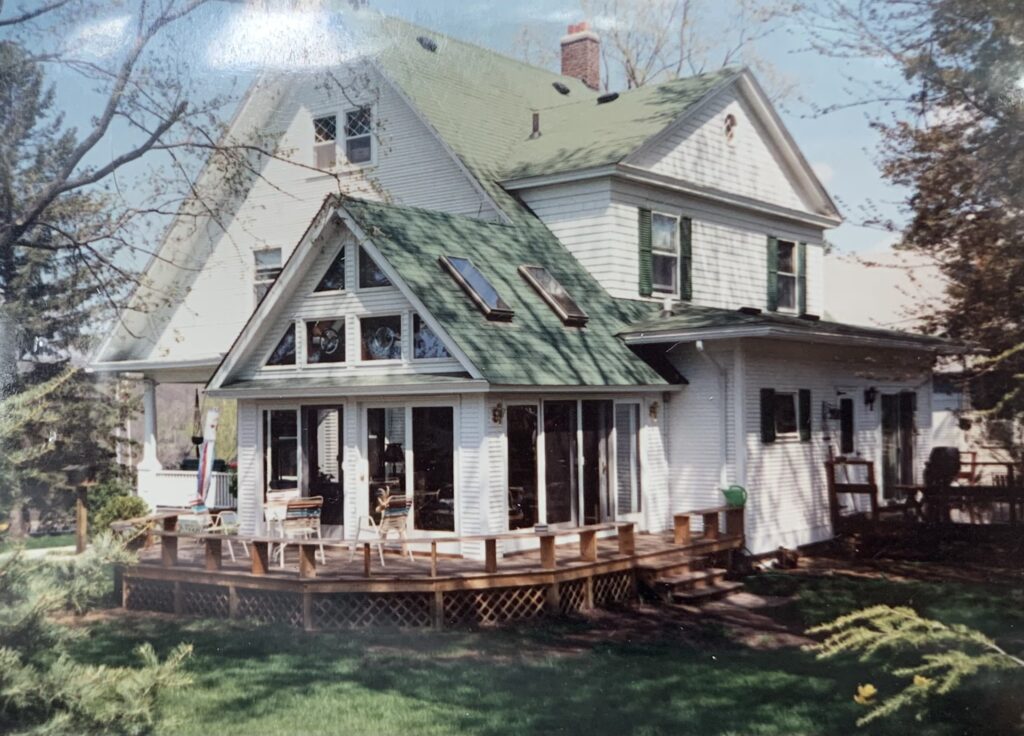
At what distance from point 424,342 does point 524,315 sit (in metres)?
1.15

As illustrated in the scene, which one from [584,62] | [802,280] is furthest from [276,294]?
[584,62]

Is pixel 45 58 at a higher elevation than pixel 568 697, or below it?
higher

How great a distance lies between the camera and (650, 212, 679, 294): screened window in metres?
13.3

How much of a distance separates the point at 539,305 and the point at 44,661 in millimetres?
A: 7043

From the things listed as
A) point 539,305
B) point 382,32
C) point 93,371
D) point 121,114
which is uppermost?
point 382,32

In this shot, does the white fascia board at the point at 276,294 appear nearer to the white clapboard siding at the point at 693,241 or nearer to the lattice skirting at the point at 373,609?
the lattice skirting at the point at 373,609

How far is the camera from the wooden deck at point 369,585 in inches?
358

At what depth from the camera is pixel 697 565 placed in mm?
10961

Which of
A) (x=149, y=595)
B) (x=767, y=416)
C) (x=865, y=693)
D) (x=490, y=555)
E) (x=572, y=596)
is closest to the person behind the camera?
(x=865, y=693)

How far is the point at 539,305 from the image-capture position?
11.3 metres

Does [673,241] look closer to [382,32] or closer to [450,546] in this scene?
[450,546]

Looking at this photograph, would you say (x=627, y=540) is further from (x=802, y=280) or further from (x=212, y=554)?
(x=802, y=280)

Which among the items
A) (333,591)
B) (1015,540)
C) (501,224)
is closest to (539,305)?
(501,224)

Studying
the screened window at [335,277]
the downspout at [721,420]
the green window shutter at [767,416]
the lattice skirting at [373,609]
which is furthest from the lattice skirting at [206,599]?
the green window shutter at [767,416]
